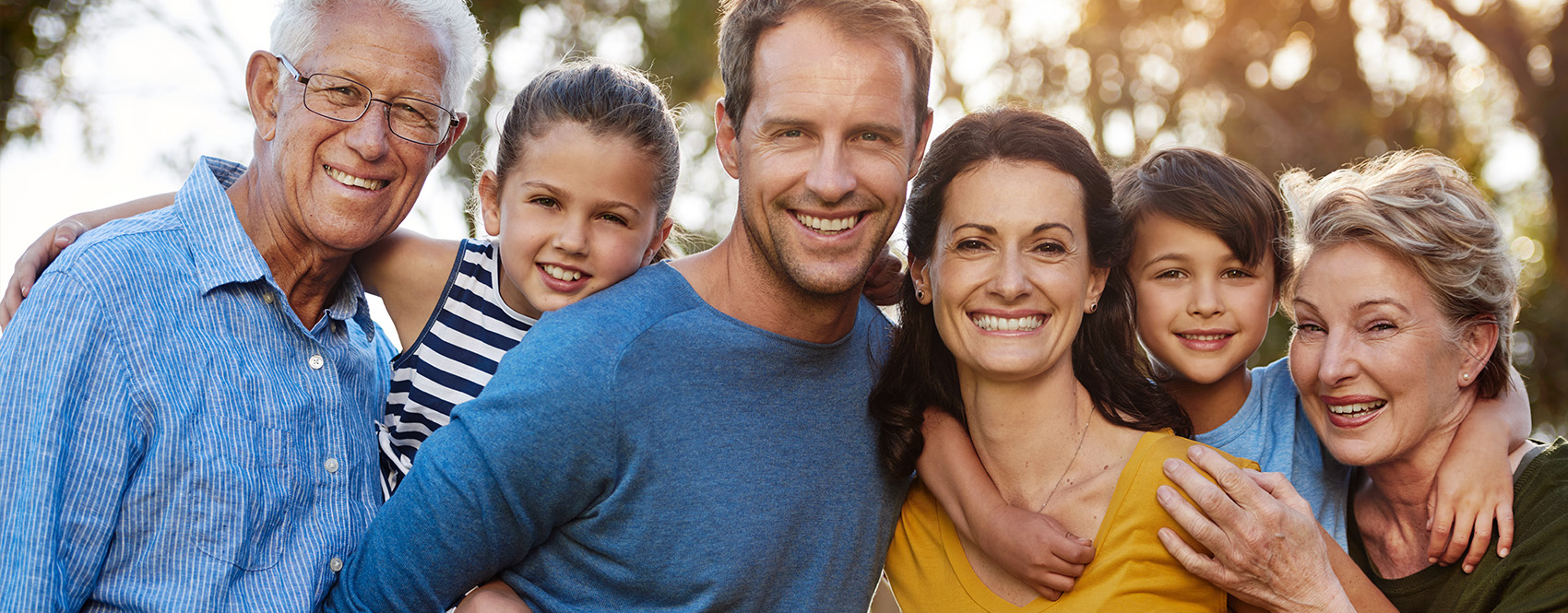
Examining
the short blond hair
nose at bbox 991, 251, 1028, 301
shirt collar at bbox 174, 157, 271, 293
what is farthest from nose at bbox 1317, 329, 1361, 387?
shirt collar at bbox 174, 157, 271, 293

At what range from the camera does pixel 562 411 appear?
2547mm

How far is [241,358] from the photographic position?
267 centimetres

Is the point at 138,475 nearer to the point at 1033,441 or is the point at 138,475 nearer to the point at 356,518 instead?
the point at 356,518

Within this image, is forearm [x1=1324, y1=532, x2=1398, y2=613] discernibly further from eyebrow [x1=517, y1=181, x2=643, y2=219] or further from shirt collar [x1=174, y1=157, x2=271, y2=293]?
shirt collar [x1=174, y1=157, x2=271, y2=293]

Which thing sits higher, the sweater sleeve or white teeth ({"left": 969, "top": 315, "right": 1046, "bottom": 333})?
white teeth ({"left": 969, "top": 315, "right": 1046, "bottom": 333})

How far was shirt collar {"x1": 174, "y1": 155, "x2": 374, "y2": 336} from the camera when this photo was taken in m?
2.69

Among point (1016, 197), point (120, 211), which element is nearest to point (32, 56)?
point (120, 211)

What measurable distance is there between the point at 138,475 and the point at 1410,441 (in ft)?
10.3

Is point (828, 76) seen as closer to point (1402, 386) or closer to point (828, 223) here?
point (828, 223)

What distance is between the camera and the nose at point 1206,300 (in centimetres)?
324

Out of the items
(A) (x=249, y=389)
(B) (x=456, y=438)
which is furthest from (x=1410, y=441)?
(A) (x=249, y=389)

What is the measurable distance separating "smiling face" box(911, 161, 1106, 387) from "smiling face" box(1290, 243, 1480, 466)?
2.44ft

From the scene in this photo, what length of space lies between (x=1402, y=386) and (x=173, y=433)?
301 centimetres

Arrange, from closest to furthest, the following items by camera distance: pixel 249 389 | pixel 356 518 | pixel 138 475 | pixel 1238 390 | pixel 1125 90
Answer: pixel 138 475 → pixel 249 389 → pixel 356 518 → pixel 1238 390 → pixel 1125 90
